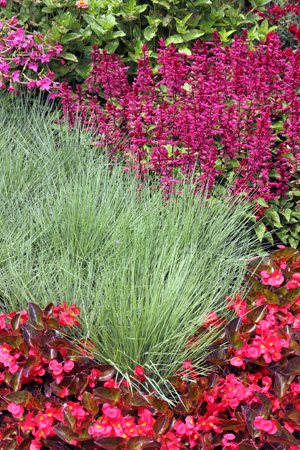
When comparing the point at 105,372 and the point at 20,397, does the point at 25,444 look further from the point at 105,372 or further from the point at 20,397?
the point at 105,372

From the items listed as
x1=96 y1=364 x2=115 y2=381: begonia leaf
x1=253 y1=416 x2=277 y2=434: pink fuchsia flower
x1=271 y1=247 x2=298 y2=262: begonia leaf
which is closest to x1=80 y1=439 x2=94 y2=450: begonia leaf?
x1=96 y1=364 x2=115 y2=381: begonia leaf

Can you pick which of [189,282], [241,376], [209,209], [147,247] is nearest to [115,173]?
[209,209]

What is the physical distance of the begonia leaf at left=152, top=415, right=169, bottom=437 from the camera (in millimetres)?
1838

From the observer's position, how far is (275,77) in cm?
393

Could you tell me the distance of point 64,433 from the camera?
186 centimetres

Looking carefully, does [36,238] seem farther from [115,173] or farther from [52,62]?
[52,62]

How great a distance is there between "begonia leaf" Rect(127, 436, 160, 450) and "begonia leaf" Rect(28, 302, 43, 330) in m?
0.69

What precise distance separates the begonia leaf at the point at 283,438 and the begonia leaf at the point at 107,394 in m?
0.61

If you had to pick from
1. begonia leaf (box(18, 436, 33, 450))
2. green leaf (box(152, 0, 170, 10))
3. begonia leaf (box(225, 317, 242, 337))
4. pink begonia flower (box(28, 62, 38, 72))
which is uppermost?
green leaf (box(152, 0, 170, 10))

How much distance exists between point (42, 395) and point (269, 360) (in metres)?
0.97

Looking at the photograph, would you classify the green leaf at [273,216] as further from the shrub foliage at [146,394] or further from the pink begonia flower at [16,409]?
the pink begonia flower at [16,409]

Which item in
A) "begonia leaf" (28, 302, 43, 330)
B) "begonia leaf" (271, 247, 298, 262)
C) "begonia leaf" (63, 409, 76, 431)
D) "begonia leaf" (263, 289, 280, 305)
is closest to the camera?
"begonia leaf" (63, 409, 76, 431)

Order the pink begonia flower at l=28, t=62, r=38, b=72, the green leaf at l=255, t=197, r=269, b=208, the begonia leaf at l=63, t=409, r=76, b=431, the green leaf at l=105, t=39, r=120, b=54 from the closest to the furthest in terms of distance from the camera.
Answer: the begonia leaf at l=63, t=409, r=76, b=431 < the green leaf at l=255, t=197, r=269, b=208 < the pink begonia flower at l=28, t=62, r=38, b=72 < the green leaf at l=105, t=39, r=120, b=54

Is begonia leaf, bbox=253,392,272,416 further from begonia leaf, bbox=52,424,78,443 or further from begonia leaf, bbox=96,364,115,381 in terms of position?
begonia leaf, bbox=52,424,78,443
